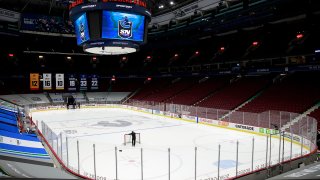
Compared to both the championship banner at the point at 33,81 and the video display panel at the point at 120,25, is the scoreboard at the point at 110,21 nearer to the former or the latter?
the video display panel at the point at 120,25

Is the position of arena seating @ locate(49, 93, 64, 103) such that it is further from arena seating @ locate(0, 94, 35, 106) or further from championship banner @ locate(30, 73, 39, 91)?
championship banner @ locate(30, 73, 39, 91)

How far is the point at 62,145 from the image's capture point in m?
9.30

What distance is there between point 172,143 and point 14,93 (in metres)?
29.0

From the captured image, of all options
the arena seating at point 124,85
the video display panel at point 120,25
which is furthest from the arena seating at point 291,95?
the arena seating at point 124,85

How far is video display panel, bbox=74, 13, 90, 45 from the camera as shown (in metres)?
16.0

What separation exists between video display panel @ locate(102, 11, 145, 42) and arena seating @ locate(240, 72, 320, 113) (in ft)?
33.8

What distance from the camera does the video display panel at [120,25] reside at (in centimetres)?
1548

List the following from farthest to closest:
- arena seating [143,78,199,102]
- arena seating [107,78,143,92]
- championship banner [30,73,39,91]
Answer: arena seating [107,78,143,92] → arena seating [143,78,199,102] → championship banner [30,73,39,91]

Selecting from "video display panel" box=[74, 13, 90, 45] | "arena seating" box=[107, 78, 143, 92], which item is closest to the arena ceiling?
"video display panel" box=[74, 13, 90, 45]

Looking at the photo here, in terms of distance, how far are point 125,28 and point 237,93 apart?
1250 centimetres

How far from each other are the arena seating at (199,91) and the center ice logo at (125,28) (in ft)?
39.9

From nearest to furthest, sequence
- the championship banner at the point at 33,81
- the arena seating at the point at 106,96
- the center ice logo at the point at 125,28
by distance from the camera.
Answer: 1. the center ice logo at the point at 125,28
2. the championship banner at the point at 33,81
3. the arena seating at the point at 106,96

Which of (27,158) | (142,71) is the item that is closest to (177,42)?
(142,71)

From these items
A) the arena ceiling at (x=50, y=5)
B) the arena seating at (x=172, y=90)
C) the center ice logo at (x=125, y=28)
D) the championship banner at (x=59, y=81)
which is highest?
the arena ceiling at (x=50, y=5)
